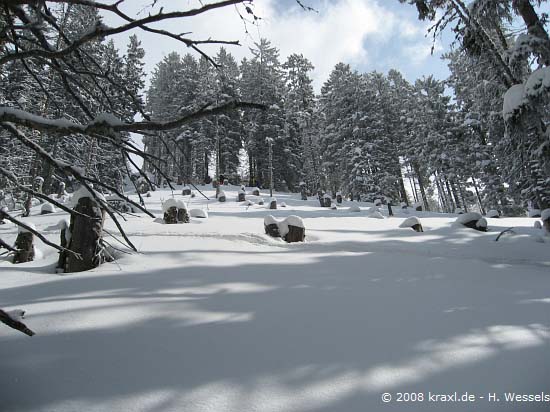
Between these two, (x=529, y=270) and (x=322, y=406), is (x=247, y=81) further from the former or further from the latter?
(x=322, y=406)

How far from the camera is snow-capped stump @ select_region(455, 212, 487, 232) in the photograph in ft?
30.5

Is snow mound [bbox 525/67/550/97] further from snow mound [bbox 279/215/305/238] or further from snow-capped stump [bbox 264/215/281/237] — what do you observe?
snow-capped stump [bbox 264/215/281/237]

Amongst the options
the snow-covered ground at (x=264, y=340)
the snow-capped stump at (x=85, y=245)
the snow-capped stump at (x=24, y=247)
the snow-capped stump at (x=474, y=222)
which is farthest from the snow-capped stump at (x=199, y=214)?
the snow-capped stump at (x=474, y=222)

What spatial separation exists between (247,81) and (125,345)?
3903 cm

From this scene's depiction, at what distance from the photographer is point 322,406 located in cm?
151

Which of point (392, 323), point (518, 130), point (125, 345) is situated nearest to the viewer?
point (125, 345)

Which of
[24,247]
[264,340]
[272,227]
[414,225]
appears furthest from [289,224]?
[264,340]

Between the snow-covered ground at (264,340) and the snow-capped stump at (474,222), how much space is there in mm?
5793

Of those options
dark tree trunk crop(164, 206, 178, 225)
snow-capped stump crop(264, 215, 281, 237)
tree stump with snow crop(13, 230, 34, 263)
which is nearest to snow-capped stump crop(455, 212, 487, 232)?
snow-capped stump crop(264, 215, 281, 237)

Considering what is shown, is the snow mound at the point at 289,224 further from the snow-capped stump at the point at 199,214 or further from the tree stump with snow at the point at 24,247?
the tree stump with snow at the point at 24,247

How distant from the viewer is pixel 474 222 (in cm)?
941

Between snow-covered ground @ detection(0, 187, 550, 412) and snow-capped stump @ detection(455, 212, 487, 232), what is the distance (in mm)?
5793

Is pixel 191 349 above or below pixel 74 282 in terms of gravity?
below

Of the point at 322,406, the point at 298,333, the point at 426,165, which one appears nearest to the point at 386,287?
the point at 298,333
